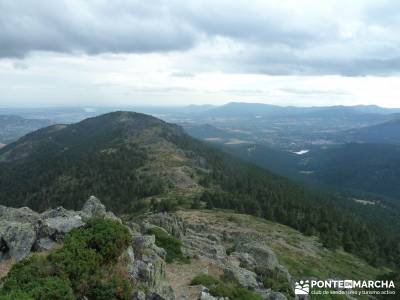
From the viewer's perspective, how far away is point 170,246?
43.1 metres

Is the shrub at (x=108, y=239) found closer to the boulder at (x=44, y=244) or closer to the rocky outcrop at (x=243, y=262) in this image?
the boulder at (x=44, y=244)

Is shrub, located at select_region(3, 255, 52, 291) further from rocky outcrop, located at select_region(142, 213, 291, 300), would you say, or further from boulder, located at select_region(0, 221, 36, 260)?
rocky outcrop, located at select_region(142, 213, 291, 300)

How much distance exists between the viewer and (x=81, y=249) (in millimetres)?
28469

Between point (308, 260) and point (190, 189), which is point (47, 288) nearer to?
point (308, 260)

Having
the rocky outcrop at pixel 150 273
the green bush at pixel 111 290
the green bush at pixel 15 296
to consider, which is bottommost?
the rocky outcrop at pixel 150 273

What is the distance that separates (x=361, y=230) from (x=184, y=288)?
132 metres

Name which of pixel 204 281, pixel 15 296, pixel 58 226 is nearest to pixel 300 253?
pixel 204 281

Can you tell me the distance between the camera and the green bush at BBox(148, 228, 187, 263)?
40.9 metres

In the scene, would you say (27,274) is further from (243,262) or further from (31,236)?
(243,262)

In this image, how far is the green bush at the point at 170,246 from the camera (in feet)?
134

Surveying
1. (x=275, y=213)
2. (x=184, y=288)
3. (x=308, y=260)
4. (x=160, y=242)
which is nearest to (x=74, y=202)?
(x=275, y=213)

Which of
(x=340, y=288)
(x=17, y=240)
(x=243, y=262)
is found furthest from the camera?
(x=340, y=288)

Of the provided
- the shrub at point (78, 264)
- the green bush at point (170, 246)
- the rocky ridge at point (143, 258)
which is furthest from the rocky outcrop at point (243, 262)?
the shrub at point (78, 264)

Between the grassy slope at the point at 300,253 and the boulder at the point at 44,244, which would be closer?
the boulder at the point at 44,244
